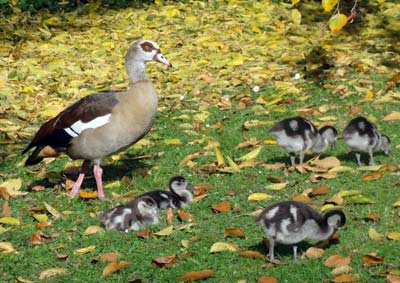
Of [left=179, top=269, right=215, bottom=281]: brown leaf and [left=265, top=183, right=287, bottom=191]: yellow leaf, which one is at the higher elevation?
[left=179, top=269, right=215, bottom=281]: brown leaf

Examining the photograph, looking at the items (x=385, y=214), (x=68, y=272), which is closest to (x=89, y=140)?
(x=68, y=272)

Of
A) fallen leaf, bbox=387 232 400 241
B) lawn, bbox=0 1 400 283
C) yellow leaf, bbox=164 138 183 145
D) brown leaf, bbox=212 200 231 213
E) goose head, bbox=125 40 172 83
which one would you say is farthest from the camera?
yellow leaf, bbox=164 138 183 145

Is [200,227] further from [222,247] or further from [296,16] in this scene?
[296,16]

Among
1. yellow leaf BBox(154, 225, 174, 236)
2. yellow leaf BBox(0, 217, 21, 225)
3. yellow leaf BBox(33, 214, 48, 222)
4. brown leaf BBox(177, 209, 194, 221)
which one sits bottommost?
yellow leaf BBox(0, 217, 21, 225)

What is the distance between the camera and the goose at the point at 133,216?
8.05 metres

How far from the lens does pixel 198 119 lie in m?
11.9

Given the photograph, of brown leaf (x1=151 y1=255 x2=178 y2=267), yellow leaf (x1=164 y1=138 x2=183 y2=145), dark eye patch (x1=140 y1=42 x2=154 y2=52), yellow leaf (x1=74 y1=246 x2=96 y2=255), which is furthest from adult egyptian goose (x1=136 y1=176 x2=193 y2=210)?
yellow leaf (x1=164 y1=138 x2=183 y2=145)

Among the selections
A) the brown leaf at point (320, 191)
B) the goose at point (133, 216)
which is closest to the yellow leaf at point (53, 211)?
the goose at point (133, 216)

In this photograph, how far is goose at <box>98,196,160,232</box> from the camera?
317 inches

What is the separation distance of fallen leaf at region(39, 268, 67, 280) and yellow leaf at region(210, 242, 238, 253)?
4.15 ft

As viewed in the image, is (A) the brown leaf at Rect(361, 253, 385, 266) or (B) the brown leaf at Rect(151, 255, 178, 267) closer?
(A) the brown leaf at Rect(361, 253, 385, 266)

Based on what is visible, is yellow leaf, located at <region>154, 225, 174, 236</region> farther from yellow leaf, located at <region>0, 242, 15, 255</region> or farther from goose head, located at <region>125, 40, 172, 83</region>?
goose head, located at <region>125, 40, 172, 83</region>

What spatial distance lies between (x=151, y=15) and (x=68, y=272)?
Answer: 32.2ft

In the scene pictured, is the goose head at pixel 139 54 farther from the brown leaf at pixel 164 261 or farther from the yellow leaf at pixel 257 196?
the brown leaf at pixel 164 261
